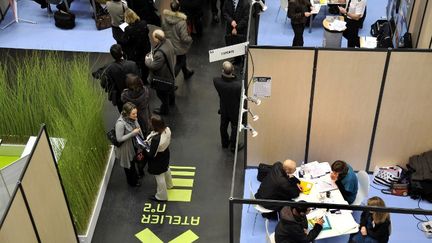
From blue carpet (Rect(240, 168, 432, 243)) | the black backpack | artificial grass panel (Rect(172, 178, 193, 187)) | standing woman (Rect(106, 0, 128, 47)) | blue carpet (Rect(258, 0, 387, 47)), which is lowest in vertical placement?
blue carpet (Rect(240, 168, 432, 243))

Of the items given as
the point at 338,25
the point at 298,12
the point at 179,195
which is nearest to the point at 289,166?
the point at 179,195

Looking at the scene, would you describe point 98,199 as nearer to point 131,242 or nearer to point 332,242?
point 131,242

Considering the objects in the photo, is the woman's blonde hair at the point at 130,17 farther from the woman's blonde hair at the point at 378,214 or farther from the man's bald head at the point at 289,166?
the woman's blonde hair at the point at 378,214

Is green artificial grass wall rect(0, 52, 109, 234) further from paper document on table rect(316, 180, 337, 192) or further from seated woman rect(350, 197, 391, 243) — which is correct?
seated woman rect(350, 197, 391, 243)

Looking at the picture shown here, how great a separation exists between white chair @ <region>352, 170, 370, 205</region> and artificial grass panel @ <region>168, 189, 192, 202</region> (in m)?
2.03

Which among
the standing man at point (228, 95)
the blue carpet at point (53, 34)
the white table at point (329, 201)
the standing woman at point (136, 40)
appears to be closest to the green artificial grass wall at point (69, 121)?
the standing woman at point (136, 40)

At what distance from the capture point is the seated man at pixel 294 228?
17.4ft

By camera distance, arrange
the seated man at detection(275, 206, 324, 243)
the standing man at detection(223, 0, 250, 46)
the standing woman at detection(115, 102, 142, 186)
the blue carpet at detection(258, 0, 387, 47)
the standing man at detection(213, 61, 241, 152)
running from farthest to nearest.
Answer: the blue carpet at detection(258, 0, 387, 47) < the standing man at detection(223, 0, 250, 46) < the standing man at detection(213, 61, 241, 152) < the standing woman at detection(115, 102, 142, 186) < the seated man at detection(275, 206, 324, 243)

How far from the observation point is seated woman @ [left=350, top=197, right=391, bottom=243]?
5.27 meters

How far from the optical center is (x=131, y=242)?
637cm

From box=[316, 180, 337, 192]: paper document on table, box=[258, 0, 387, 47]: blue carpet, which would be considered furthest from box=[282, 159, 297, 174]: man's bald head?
box=[258, 0, 387, 47]: blue carpet

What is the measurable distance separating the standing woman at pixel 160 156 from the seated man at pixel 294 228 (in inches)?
64.0

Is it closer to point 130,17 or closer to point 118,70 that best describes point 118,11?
point 130,17

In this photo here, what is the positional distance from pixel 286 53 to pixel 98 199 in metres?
2.84
